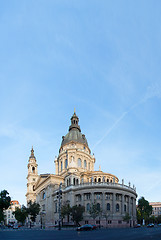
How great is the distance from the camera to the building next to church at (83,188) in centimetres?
6157

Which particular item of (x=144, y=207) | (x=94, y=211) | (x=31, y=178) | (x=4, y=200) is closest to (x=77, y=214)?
(x=94, y=211)

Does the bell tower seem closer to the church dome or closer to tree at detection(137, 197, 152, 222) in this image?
the church dome

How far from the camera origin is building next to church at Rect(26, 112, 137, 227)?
61.6 metres

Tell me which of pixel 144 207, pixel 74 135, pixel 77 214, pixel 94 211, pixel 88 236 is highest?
pixel 74 135

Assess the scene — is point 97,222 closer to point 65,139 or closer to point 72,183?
point 72,183

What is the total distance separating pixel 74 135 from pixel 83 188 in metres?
30.8

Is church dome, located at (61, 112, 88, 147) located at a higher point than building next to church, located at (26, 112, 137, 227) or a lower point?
higher

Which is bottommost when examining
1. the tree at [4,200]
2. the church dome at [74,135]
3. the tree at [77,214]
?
the tree at [77,214]

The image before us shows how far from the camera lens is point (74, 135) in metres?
92.2

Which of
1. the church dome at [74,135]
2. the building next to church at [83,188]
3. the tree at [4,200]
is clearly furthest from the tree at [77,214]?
the church dome at [74,135]

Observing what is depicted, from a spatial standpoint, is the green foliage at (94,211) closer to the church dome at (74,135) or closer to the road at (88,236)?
the road at (88,236)

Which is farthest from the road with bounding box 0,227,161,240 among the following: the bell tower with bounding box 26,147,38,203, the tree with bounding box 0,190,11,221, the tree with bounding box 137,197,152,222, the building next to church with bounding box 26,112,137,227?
the bell tower with bounding box 26,147,38,203

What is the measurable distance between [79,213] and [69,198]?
476 inches

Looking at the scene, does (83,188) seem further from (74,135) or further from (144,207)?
(144,207)
